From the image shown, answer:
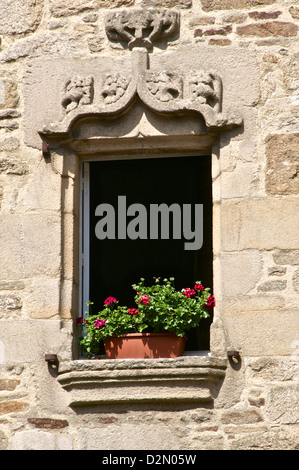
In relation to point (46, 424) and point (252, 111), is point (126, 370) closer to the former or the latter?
point (46, 424)

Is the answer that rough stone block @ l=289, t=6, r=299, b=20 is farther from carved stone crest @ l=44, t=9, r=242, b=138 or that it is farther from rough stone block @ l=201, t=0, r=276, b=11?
carved stone crest @ l=44, t=9, r=242, b=138

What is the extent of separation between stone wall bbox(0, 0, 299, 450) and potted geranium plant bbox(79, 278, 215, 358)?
0.19 metres

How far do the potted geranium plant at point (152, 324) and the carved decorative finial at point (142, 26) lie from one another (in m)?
1.77

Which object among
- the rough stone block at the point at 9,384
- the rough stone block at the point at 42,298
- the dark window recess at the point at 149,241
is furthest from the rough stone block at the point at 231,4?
the rough stone block at the point at 9,384

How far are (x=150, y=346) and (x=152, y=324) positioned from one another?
145mm

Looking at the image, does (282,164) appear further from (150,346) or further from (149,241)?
(149,241)

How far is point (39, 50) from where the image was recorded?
695 centimetres

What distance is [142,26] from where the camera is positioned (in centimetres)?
682

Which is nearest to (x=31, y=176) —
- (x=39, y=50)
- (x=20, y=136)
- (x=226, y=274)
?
(x=20, y=136)

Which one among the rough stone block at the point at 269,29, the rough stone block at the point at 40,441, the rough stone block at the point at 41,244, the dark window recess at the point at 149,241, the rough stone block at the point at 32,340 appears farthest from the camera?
the dark window recess at the point at 149,241

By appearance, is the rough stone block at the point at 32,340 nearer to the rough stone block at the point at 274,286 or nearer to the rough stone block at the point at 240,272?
the rough stone block at the point at 240,272

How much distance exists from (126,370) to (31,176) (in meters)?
1.54

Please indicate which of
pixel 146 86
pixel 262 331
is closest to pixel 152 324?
pixel 262 331

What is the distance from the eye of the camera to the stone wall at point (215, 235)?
619cm
